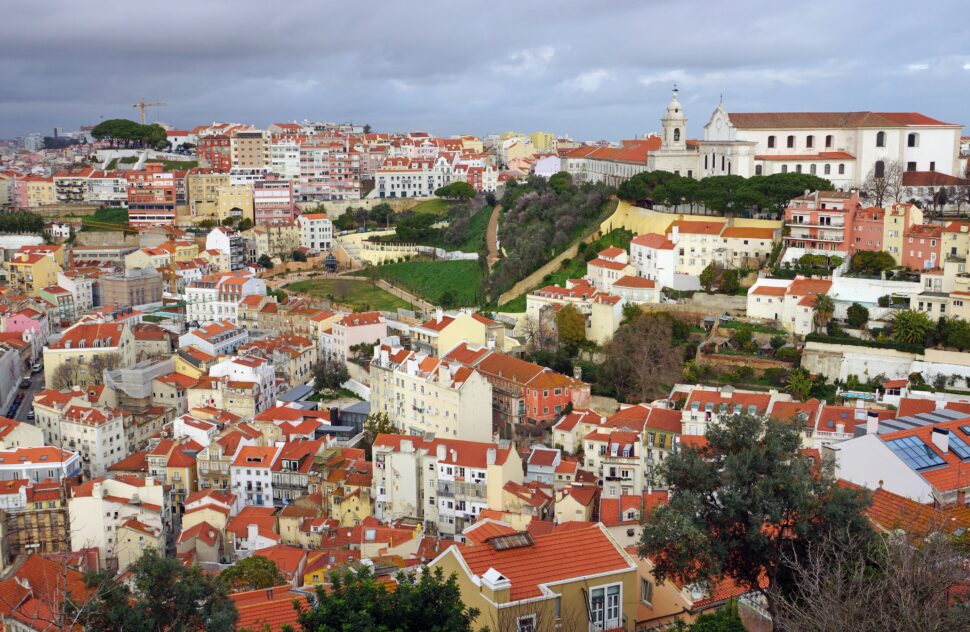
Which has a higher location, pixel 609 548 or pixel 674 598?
pixel 609 548

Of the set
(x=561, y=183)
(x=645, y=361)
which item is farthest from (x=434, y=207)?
(x=645, y=361)

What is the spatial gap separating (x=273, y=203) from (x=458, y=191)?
951 cm

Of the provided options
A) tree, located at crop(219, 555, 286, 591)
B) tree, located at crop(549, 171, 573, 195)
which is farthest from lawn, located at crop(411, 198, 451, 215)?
tree, located at crop(219, 555, 286, 591)

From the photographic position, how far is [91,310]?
132ft

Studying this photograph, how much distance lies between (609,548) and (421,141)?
5972 centimetres

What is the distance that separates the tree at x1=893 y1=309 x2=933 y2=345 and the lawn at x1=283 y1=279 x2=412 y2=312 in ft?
65.5

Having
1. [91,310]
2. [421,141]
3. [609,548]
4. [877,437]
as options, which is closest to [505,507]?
[877,437]

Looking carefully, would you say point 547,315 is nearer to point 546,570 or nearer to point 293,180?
point 546,570

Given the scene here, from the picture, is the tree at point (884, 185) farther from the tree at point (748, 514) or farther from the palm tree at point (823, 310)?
the tree at point (748, 514)

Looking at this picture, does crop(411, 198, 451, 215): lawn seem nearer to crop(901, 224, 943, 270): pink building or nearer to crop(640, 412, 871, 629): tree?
crop(901, 224, 943, 270): pink building

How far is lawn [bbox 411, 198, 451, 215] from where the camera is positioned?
52.5 meters

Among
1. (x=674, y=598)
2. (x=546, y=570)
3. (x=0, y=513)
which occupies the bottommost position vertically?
(x=0, y=513)

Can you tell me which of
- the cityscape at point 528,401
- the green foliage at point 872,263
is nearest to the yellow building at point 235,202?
the cityscape at point 528,401

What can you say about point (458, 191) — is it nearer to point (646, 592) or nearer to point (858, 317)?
point (858, 317)
